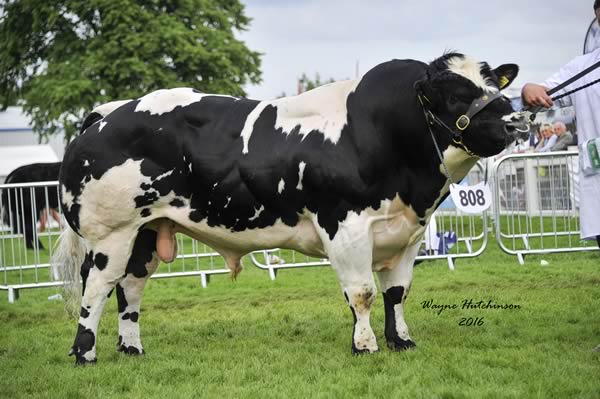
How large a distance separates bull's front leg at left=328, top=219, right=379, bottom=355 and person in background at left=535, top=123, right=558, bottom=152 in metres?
13.9

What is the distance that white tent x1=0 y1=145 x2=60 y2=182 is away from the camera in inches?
1310

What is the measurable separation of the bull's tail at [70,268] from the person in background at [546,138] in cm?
1394

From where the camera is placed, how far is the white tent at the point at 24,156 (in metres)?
33.3

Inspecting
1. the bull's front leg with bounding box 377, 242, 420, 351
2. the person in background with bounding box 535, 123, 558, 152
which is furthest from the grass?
the person in background with bounding box 535, 123, 558, 152

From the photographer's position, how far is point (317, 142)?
18.2 feet

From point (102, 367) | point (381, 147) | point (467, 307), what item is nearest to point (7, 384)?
point (102, 367)

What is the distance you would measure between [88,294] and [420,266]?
6153 mm

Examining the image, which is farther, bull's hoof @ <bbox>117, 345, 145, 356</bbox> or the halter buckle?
bull's hoof @ <bbox>117, 345, 145, 356</bbox>

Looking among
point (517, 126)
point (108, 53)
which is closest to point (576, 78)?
point (517, 126)

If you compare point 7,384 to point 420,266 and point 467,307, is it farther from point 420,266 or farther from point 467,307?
point 420,266

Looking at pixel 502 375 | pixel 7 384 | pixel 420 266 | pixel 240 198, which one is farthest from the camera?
pixel 420 266

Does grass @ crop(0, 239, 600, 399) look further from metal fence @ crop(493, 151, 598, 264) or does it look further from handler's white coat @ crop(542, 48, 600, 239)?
Result: metal fence @ crop(493, 151, 598, 264)

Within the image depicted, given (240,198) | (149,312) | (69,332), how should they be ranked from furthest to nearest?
(149,312) → (69,332) → (240,198)

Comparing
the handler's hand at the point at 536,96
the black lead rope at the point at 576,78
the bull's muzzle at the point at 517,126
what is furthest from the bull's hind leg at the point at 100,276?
the black lead rope at the point at 576,78
